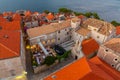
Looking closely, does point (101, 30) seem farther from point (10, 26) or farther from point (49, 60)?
point (10, 26)

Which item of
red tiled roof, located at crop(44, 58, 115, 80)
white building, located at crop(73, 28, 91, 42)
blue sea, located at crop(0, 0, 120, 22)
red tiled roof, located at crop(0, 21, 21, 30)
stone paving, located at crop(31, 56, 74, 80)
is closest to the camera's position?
red tiled roof, located at crop(44, 58, 115, 80)

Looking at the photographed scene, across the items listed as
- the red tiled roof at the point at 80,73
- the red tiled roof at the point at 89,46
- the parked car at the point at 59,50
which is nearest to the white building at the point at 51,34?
the parked car at the point at 59,50

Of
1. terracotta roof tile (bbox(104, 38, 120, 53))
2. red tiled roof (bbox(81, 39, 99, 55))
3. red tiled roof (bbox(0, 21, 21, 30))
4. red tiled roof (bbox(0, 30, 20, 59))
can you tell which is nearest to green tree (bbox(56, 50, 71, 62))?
red tiled roof (bbox(81, 39, 99, 55))

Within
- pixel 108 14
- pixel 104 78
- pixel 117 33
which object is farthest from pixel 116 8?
pixel 104 78

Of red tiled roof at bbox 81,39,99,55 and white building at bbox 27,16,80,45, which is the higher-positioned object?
white building at bbox 27,16,80,45

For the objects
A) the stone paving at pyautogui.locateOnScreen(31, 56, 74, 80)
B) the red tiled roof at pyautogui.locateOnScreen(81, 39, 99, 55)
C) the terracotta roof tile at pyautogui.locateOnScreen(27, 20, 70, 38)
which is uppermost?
the terracotta roof tile at pyautogui.locateOnScreen(27, 20, 70, 38)

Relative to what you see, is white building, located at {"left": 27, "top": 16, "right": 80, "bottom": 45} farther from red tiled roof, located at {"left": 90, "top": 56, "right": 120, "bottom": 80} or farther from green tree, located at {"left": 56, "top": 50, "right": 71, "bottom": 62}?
red tiled roof, located at {"left": 90, "top": 56, "right": 120, "bottom": 80}

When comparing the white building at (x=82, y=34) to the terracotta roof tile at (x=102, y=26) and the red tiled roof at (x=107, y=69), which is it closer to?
the terracotta roof tile at (x=102, y=26)
